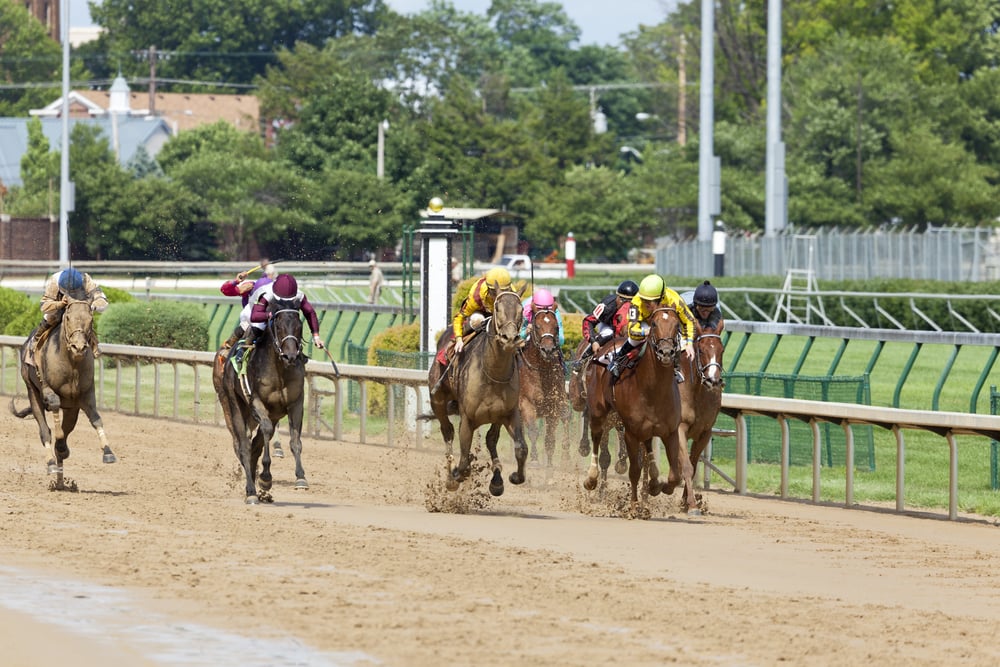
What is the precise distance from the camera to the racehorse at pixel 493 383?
1245cm

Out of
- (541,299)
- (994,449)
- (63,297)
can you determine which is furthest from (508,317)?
(994,449)

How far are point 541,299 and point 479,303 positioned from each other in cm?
92

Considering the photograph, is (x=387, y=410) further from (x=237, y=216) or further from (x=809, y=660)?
(x=237, y=216)

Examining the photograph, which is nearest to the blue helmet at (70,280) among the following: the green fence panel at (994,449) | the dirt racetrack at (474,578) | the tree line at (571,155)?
the dirt racetrack at (474,578)

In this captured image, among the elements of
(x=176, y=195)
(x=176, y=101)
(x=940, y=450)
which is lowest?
(x=940, y=450)

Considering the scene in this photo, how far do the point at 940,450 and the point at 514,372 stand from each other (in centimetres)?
617

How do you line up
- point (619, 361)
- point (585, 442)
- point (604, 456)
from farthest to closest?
point (585, 442)
point (604, 456)
point (619, 361)

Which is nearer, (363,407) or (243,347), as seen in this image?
(243,347)

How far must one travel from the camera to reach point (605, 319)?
13984 mm

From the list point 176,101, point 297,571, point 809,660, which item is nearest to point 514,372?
point 297,571

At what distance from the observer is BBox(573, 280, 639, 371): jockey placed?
13719 mm

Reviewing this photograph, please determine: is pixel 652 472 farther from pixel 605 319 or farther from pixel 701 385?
pixel 605 319

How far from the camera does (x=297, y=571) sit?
9531mm

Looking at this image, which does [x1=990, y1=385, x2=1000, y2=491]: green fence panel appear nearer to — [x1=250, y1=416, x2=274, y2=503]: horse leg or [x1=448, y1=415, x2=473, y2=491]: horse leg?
[x1=448, y1=415, x2=473, y2=491]: horse leg
